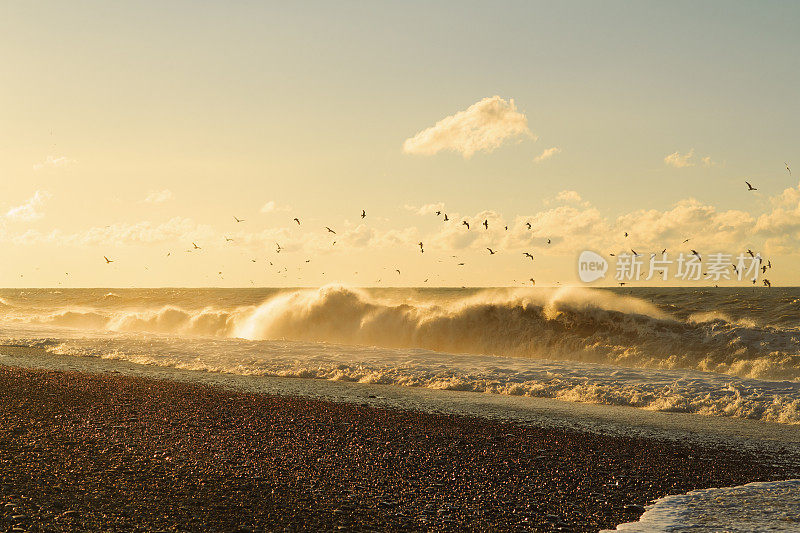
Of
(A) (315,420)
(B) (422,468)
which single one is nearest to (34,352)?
(A) (315,420)

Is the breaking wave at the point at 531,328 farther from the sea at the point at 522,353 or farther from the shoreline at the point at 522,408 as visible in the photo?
the shoreline at the point at 522,408

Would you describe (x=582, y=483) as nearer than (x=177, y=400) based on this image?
Yes

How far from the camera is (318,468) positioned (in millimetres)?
11188

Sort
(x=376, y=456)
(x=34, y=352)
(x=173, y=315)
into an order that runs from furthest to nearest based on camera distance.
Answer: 1. (x=173, y=315)
2. (x=34, y=352)
3. (x=376, y=456)

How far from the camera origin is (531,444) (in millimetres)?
13508

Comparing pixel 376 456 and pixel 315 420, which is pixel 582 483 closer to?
pixel 376 456

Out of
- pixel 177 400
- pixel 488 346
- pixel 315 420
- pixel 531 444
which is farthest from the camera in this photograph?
pixel 488 346

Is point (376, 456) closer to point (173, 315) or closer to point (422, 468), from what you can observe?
point (422, 468)

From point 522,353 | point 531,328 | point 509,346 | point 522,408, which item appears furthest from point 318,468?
point 531,328

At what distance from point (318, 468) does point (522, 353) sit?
2562 centimetres

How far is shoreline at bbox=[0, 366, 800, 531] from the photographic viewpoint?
8773mm

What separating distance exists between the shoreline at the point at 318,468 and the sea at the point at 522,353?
152 centimetres

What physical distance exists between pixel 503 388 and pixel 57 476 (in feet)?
49.1

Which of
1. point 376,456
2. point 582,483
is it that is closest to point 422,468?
point 376,456
